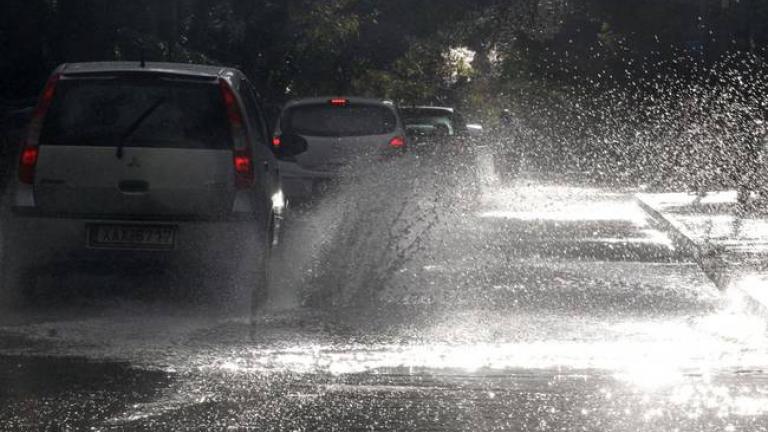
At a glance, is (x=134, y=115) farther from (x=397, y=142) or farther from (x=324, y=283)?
(x=397, y=142)

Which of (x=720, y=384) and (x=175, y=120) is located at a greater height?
(x=175, y=120)

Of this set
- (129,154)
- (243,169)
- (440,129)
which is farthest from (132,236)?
(440,129)

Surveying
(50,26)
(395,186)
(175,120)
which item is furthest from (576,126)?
(175,120)

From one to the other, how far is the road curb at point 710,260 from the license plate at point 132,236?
12.6 ft

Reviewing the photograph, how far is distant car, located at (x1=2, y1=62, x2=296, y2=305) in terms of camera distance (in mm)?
10086

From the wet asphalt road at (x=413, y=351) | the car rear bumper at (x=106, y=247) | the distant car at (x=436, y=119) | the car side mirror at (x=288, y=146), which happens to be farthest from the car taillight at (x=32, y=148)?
the distant car at (x=436, y=119)

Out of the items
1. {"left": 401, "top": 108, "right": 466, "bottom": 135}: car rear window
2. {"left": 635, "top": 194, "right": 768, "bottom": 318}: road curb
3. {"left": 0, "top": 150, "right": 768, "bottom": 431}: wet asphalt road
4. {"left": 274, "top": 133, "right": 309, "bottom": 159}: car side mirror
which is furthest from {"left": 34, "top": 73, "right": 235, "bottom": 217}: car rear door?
{"left": 401, "top": 108, "right": 466, "bottom": 135}: car rear window

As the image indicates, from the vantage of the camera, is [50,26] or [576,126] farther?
[576,126]

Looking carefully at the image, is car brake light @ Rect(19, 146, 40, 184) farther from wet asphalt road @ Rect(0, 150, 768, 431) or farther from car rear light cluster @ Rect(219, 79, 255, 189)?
car rear light cluster @ Rect(219, 79, 255, 189)

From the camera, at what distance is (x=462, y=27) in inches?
2071

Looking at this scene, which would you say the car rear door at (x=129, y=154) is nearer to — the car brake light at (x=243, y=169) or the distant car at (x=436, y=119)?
the car brake light at (x=243, y=169)

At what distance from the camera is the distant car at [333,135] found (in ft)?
61.3

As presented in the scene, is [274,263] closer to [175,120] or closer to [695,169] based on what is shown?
[175,120]

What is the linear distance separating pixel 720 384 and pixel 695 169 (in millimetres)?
22747
